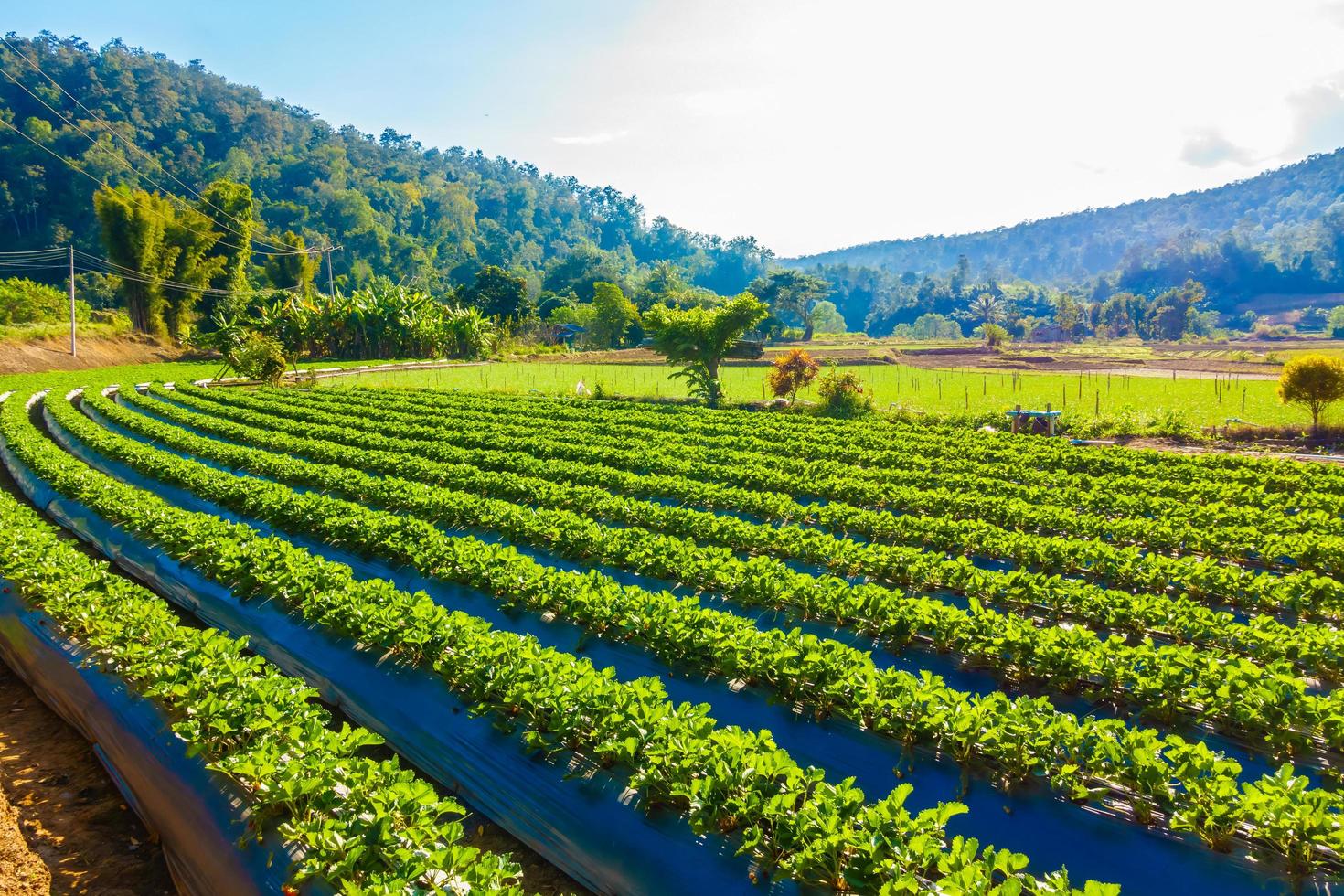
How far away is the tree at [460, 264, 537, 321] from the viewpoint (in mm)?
70062

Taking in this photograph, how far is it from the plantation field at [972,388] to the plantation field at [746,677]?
11630 millimetres

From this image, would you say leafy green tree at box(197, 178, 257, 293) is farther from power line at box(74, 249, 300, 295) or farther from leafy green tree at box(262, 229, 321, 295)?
leafy green tree at box(262, 229, 321, 295)

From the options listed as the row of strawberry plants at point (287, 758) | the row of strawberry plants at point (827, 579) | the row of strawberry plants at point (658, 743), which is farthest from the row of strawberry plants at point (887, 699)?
the row of strawberry plants at point (287, 758)

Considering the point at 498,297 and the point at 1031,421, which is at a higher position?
the point at 498,297

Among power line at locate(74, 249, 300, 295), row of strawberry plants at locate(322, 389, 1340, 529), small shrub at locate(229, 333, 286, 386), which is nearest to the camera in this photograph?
row of strawberry plants at locate(322, 389, 1340, 529)

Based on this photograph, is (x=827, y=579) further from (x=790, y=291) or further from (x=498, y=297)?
(x=790, y=291)

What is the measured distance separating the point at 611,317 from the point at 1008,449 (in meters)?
52.8

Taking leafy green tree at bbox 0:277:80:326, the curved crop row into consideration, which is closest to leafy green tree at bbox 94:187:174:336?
leafy green tree at bbox 0:277:80:326

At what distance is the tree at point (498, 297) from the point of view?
70.1 meters

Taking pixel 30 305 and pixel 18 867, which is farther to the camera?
pixel 30 305

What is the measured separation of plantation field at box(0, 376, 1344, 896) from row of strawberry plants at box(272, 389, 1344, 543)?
0.08 metres

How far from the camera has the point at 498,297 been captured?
7031 centimetres

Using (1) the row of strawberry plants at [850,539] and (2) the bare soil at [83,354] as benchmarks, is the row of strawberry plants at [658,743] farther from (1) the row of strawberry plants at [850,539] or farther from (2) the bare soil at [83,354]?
(2) the bare soil at [83,354]

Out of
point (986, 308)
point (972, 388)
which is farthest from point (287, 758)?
point (986, 308)
